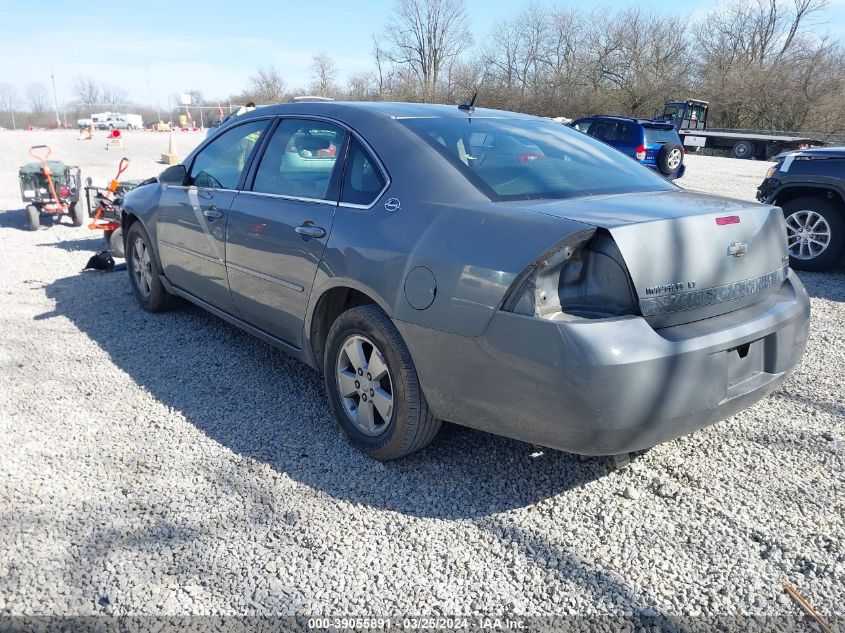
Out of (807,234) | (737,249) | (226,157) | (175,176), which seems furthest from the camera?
(807,234)

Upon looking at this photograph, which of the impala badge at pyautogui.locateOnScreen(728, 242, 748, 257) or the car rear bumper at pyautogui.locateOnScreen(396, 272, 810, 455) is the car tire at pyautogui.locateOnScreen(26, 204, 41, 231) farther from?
the impala badge at pyautogui.locateOnScreen(728, 242, 748, 257)

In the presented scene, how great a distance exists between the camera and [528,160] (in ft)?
10.3

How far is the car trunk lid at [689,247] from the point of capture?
7.66ft

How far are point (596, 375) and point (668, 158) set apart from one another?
1557cm

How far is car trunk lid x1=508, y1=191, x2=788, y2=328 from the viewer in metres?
2.34

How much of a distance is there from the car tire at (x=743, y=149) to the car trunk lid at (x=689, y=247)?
31.3 metres

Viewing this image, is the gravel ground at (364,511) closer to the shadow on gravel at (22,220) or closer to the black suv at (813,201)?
the black suv at (813,201)

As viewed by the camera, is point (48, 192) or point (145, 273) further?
point (48, 192)

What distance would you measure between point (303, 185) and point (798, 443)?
2892 mm

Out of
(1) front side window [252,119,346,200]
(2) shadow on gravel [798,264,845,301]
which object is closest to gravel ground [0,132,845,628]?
(1) front side window [252,119,346,200]

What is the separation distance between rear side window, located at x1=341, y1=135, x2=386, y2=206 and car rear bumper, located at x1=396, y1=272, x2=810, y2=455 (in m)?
0.70

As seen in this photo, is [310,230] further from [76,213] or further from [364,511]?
[76,213]

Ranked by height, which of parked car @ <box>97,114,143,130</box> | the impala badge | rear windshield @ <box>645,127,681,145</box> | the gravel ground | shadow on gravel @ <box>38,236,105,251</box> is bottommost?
the gravel ground

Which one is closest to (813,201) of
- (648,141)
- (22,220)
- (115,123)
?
(648,141)
